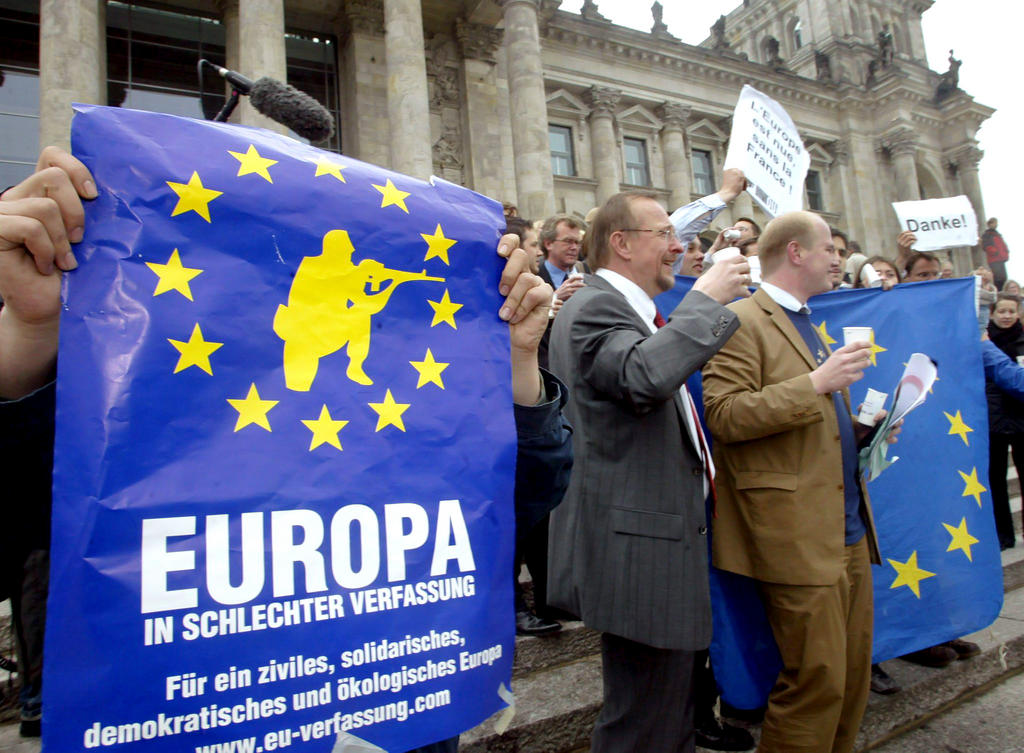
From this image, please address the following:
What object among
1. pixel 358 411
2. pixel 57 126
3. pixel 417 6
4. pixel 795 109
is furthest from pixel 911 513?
pixel 795 109

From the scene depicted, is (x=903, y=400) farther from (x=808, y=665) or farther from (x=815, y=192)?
(x=815, y=192)

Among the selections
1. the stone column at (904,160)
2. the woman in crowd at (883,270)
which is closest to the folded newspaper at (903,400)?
the woman in crowd at (883,270)

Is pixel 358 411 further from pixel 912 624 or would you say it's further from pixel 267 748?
pixel 912 624

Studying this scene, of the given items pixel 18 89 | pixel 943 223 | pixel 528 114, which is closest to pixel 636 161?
pixel 528 114

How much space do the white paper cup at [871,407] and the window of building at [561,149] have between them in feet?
69.8

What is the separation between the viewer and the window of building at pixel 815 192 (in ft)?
98.1

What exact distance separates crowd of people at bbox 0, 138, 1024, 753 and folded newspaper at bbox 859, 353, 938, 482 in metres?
0.07

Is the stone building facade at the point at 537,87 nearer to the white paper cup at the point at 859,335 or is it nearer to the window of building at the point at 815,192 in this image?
the window of building at the point at 815,192

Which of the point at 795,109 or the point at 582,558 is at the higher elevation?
Result: the point at 795,109

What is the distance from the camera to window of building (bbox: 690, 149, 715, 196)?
2662cm

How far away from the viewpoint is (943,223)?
654cm

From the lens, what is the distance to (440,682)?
1306 mm

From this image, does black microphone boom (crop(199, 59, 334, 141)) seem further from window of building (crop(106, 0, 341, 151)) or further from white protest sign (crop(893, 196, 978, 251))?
window of building (crop(106, 0, 341, 151))

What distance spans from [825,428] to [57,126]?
13.4 metres
